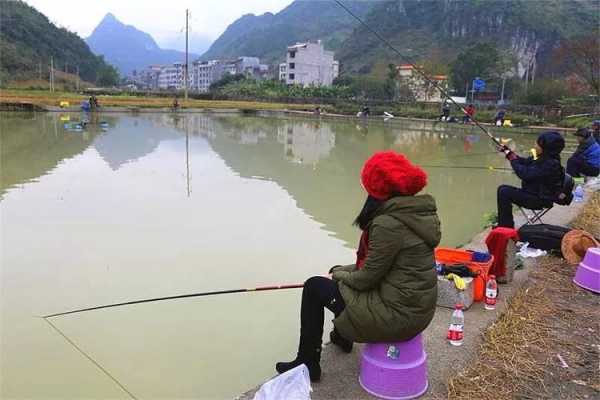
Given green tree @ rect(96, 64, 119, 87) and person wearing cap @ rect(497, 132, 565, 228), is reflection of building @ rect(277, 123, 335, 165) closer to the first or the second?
person wearing cap @ rect(497, 132, 565, 228)

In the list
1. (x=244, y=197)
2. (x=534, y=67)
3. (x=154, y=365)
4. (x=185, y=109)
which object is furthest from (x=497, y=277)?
(x=534, y=67)

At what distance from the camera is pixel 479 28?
85500 mm

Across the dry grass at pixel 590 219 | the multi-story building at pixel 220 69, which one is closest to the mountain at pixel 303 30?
the multi-story building at pixel 220 69

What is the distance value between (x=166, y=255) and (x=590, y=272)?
357 centimetres

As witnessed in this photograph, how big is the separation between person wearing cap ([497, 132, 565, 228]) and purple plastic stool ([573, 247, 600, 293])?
89 cm

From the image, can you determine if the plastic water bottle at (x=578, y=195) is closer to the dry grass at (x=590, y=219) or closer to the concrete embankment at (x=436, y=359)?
the dry grass at (x=590, y=219)

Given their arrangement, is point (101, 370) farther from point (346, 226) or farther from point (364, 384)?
point (346, 226)

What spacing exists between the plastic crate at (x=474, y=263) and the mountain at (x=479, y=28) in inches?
2834

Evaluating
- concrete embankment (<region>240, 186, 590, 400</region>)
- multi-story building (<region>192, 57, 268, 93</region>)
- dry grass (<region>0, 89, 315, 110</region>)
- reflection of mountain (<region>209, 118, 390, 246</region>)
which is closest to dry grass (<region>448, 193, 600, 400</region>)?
concrete embankment (<region>240, 186, 590, 400</region>)

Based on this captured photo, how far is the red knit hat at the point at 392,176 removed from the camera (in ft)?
6.39

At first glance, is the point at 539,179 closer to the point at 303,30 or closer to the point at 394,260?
the point at 394,260

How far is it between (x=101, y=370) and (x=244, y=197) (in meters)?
4.77

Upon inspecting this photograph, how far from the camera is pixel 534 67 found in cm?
7400

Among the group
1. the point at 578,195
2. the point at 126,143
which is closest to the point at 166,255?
the point at 578,195
